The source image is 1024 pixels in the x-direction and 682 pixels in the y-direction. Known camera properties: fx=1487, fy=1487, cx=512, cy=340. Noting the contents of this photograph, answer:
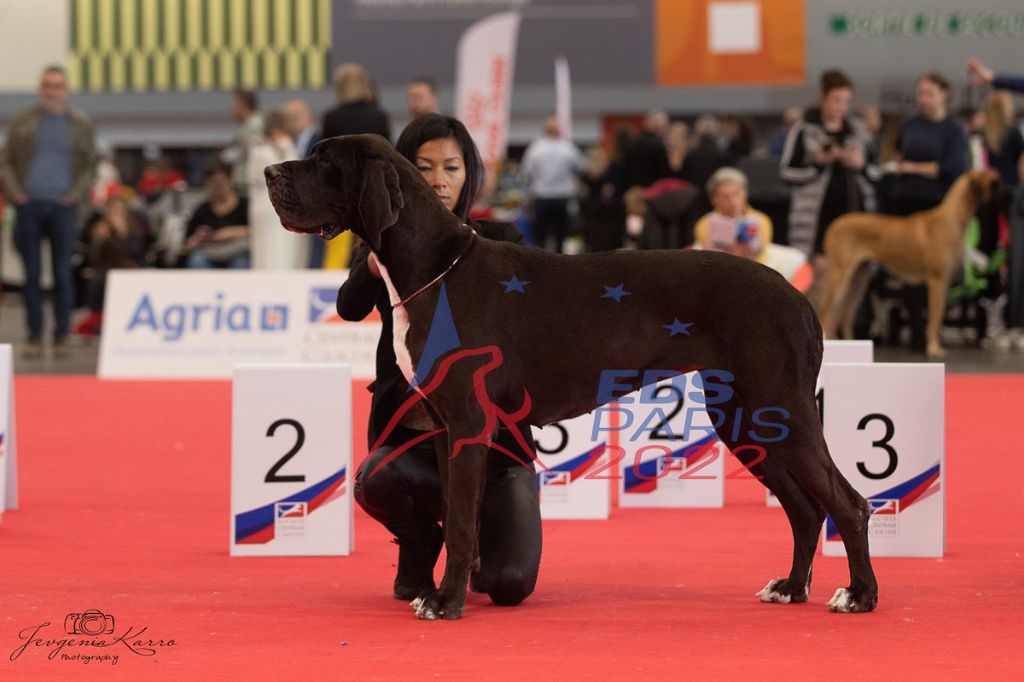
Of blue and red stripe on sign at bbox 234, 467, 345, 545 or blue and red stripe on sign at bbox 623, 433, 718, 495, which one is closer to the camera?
blue and red stripe on sign at bbox 234, 467, 345, 545

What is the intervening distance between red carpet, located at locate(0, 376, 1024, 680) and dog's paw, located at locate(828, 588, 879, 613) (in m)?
0.05

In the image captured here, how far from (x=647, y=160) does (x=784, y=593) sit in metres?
9.79

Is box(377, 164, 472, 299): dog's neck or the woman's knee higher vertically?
box(377, 164, 472, 299): dog's neck

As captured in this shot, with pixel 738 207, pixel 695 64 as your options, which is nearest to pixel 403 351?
pixel 738 207

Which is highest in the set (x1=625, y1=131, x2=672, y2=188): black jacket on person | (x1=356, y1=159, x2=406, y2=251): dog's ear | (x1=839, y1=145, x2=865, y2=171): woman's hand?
(x1=625, y1=131, x2=672, y2=188): black jacket on person

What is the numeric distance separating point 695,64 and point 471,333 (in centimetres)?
1809

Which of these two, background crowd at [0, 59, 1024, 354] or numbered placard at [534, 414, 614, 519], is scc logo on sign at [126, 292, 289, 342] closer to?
background crowd at [0, 59, 1024, 354]

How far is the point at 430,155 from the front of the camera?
3889 mm

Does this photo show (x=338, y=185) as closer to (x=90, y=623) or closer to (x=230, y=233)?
(x=90, y=623)

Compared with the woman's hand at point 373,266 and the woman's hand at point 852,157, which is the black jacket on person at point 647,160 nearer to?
the woman's hand at point 852,157

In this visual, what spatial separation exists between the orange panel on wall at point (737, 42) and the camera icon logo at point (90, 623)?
18119 mm

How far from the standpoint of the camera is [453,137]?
391 cm

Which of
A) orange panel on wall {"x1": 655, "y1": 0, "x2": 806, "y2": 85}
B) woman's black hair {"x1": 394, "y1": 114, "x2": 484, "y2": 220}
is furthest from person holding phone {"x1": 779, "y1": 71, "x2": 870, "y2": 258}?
A: orange panel on wall {"x1": 655, "y1": 0, "x2": 806, "y2": 85}

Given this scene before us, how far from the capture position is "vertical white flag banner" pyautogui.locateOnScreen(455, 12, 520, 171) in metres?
13.9
